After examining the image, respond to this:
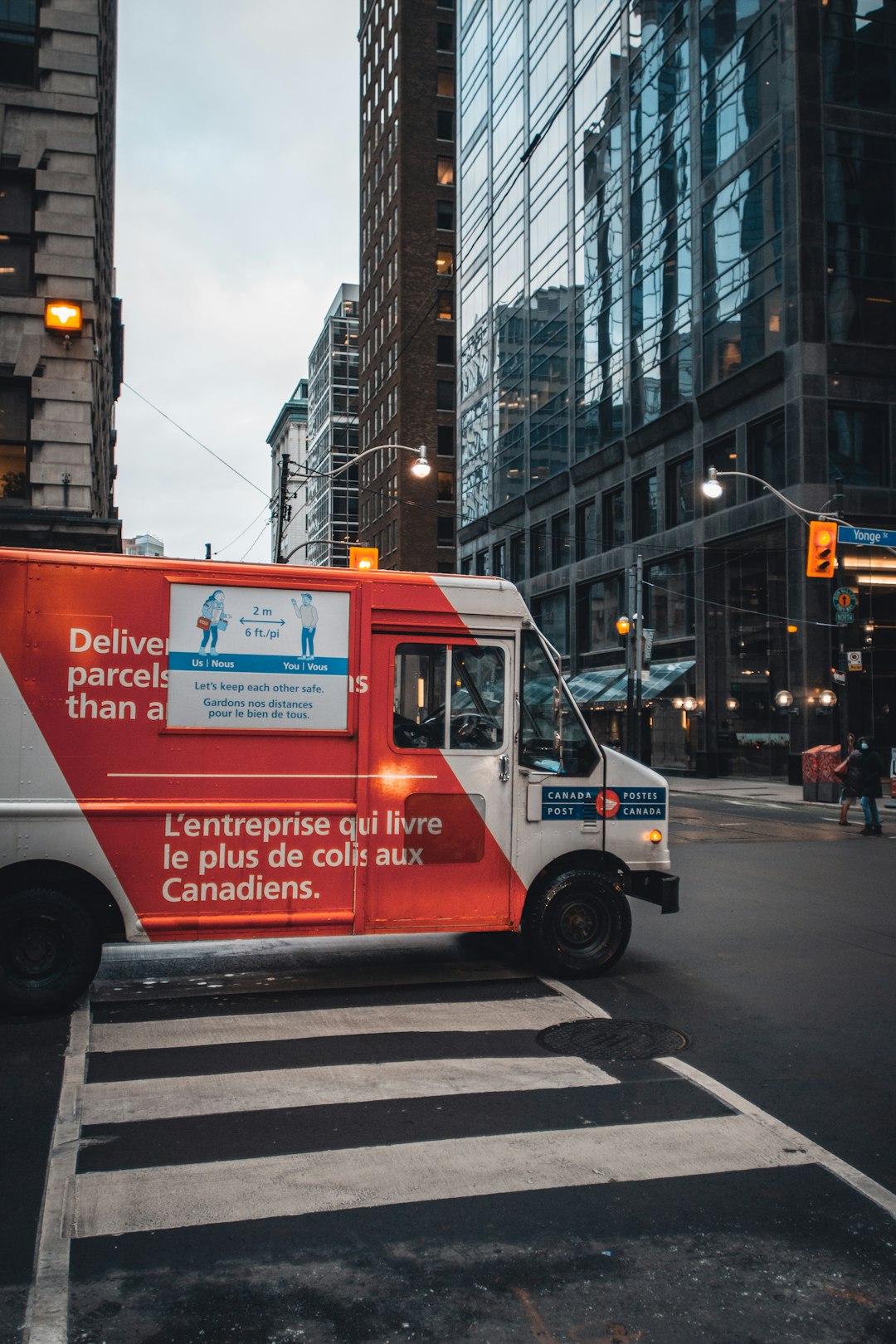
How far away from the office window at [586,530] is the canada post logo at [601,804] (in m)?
41.7

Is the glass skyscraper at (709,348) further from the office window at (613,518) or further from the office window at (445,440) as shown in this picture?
the office window at (445,440)

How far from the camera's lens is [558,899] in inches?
305

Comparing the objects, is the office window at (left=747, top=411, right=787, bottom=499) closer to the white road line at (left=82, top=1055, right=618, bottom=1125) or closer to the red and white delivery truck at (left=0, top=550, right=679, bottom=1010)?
the red and white delivery truck at (left=0, top=550, right=679, bottom=1010)

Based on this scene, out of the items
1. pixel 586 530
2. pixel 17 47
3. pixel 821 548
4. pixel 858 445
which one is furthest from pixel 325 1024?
pixel 586 530

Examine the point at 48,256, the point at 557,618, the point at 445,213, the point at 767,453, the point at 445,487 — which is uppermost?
the point at 445,213

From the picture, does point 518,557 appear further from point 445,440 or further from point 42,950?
point 42,950

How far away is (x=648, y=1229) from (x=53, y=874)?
4.46 metres

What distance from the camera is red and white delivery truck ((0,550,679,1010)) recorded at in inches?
267

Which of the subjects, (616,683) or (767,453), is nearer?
(767,453)

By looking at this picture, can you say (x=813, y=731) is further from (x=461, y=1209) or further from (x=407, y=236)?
(x=407, y=236)

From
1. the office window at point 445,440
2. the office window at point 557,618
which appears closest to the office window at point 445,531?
the office window at point 445,440

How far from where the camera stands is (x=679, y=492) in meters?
41.7

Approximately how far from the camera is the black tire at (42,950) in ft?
21.7

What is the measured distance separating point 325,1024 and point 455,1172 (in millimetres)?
2331
